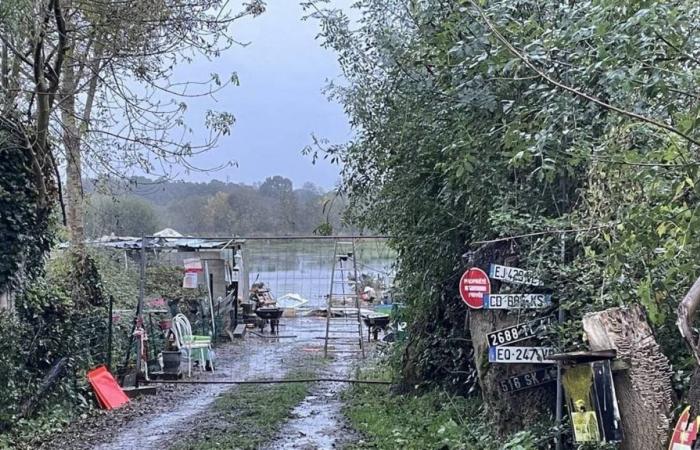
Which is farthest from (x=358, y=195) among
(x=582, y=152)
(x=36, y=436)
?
(x=582, y=152)

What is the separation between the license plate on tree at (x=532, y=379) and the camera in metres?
4.76

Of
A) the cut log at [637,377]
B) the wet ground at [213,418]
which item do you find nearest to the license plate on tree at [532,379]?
the cut log at [637,377]

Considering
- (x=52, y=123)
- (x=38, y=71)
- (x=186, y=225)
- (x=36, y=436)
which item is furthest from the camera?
(x=186, y=225)

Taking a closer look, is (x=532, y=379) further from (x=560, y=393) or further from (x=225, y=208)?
(x=225, y=208)

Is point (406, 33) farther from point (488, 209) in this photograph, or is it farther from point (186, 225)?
point (186, 225)

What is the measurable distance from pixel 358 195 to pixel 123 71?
2873 millimetres

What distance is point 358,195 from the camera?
792 centimetres

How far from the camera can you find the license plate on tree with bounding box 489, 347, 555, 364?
4629 millimetres

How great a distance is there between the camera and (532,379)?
15.7 ft

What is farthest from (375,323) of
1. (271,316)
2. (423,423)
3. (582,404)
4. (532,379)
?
(582,404)

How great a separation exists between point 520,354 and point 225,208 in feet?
28.1

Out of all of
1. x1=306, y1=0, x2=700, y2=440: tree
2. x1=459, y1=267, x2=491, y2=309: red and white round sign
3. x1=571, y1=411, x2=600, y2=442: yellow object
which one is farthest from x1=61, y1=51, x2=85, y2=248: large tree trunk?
x1=571, y1=411, x2=600, y2=442: yellow object

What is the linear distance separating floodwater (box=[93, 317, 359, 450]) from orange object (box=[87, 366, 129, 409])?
23.5 inches

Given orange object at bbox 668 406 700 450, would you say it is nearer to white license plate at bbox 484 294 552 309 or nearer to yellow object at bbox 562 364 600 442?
yellow object at bbox 562 364 600 442
